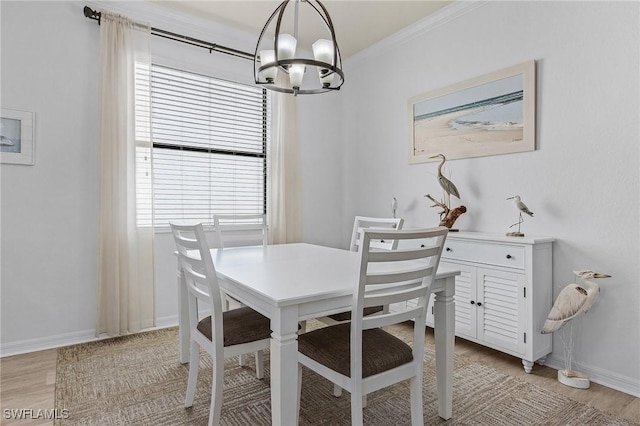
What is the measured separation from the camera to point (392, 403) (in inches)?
76.8

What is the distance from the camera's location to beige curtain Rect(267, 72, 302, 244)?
3.73 meters

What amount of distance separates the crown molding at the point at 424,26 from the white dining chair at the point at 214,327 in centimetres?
279

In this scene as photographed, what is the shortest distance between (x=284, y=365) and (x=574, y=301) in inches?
71.3

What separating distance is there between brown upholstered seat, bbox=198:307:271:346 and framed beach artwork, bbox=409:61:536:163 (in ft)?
7.07

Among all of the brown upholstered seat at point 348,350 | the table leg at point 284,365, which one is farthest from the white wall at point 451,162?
the table leg at point 284,365

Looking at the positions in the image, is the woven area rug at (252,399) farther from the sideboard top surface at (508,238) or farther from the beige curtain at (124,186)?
the sideboard top surface at (508,238)

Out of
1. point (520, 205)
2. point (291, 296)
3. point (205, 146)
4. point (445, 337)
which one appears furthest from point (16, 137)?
point (520, 205)

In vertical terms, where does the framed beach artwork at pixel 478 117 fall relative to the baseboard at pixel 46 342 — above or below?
above

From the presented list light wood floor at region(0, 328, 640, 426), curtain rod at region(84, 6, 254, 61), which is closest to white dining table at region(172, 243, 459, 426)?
light wood floor at region(0, 328, 640, 426)

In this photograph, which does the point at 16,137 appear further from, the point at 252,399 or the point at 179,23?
the point at 252,399

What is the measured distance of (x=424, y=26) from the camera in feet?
10.8

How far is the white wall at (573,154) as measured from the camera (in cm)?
211

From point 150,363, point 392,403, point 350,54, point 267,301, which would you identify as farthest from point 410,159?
point 150,363

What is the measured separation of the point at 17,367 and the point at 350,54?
13.3 feet
